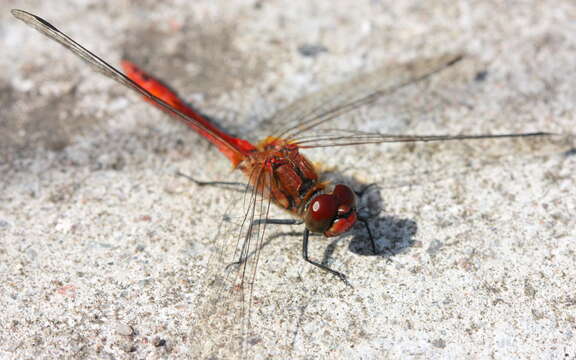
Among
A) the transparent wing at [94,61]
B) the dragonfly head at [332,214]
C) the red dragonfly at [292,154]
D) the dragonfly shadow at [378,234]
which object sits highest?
the transparent wing at [94,61]

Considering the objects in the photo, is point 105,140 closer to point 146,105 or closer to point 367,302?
point 146,105

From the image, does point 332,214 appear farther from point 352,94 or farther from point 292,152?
point 352,94

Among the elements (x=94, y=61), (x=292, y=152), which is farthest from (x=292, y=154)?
(x=94, y=61)

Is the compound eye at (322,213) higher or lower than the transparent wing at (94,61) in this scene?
lower

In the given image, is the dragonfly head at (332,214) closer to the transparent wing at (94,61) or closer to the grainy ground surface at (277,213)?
the grainy ground surface at (277,213)

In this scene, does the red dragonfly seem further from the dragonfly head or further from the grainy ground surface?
the grainy ground surface

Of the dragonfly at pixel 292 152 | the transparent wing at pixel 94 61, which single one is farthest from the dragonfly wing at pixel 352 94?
the transparent wing at pixel 94 61
